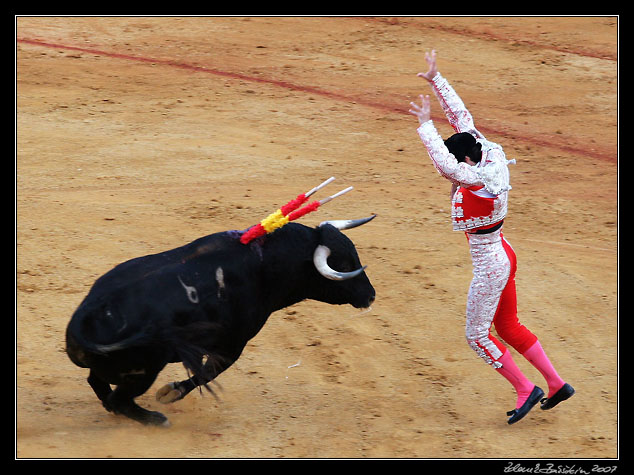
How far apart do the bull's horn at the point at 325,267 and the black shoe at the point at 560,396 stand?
1480mm

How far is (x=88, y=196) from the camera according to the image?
386 inches

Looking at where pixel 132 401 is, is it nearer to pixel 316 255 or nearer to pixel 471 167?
pixel 316 255

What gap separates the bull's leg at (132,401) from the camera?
5816 millimetres

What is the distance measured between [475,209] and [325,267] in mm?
950

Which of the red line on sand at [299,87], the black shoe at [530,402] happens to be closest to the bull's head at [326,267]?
the black shoe at [530,402]

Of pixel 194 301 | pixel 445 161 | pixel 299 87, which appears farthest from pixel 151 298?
pixel 299 87

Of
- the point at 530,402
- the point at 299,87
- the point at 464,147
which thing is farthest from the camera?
the point at 299,87

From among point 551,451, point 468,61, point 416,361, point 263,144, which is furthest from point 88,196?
point 468,61

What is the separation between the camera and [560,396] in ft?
20.9

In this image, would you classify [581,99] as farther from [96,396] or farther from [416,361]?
[96,396]

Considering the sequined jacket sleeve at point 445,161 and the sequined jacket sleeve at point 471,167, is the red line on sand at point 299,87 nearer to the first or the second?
the sequined jacket sleeve at point 471,167

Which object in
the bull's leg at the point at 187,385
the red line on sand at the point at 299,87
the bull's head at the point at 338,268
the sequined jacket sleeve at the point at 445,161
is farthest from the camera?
the red line on sand at the point at 299,87

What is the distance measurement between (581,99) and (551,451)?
313 inches

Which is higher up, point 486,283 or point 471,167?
point 471,167
